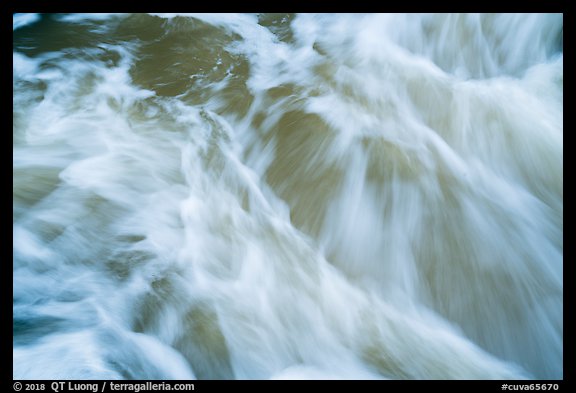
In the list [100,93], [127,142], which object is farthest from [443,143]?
[100,93]

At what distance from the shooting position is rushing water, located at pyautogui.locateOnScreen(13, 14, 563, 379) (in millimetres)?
2545

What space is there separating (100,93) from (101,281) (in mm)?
1952

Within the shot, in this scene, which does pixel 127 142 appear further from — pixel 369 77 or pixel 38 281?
pixel 369 77

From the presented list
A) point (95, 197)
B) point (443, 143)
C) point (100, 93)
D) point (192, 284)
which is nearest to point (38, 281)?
point (95, 197)

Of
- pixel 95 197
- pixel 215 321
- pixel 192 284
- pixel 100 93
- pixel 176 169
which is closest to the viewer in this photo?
pixel 215 321

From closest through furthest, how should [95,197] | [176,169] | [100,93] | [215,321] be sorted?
[215,321] < [95,197] < [176,169] < [100,93]

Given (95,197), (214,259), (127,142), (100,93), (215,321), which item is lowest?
(215,321)

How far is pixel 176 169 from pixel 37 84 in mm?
1726

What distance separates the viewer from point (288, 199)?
3057 millimetres

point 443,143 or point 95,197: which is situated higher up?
point 443,143

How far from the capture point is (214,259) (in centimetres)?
288

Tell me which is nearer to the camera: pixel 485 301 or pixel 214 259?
pixel 485 301

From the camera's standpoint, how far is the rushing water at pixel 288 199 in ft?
8.35

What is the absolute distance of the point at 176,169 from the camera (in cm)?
335
